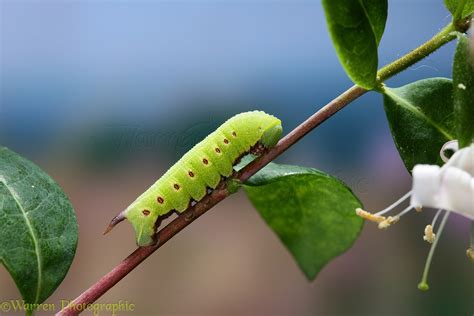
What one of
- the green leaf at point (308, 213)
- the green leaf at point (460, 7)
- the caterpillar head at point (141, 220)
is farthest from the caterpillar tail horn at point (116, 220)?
the green leaf at point (460, 7)

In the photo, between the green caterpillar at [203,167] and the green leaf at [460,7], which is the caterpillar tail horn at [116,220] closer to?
the green caterpillar at [203,167]

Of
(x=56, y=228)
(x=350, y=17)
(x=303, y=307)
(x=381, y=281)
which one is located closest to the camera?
(x=350, y=17)

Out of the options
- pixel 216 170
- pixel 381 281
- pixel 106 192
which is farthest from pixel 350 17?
pixel 381 281

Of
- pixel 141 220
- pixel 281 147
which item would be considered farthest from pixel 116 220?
pixel 281 147

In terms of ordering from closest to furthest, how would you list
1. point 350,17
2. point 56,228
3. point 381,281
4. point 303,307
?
point 350,17
point 56,228
point 303,307
point 381,281

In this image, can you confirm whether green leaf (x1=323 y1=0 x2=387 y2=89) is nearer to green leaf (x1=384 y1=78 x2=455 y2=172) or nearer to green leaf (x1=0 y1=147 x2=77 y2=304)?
green leaf (x1=384 y1=78 x2=455 y2=172)

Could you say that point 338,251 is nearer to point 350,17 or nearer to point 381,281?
point 350,17

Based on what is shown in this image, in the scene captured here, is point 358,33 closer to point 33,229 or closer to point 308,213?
point 308,213
